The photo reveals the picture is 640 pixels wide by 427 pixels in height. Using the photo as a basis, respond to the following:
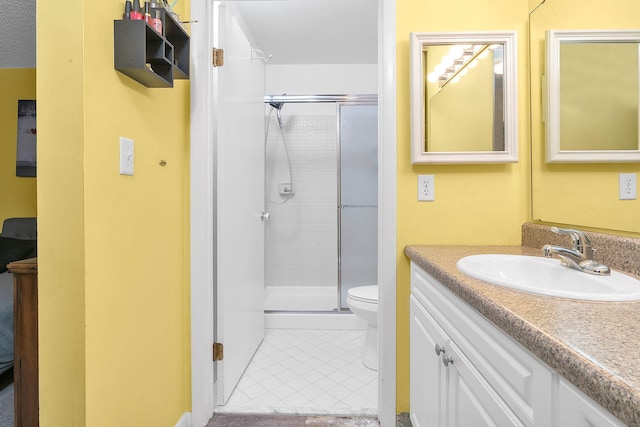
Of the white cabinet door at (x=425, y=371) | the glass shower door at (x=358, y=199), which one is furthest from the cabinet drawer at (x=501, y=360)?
the glass shower door at (x=358, y=199)

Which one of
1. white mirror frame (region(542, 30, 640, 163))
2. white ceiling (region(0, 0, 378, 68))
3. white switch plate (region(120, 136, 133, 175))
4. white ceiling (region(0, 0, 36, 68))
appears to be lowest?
white switch plate (region(120, 136, 133, 175))

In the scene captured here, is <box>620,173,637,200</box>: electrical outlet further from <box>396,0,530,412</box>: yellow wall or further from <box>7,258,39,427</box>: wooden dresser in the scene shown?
<box>7,258,39,427</box>: wooden dresser

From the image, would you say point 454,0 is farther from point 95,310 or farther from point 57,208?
point 95,310

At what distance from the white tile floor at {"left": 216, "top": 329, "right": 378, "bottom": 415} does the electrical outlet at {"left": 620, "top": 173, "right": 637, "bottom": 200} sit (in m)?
1.35

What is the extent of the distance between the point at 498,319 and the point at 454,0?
4.75ft

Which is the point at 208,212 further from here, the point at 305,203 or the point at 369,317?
the point at 305,203

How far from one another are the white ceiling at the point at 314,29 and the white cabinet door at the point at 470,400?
212cm

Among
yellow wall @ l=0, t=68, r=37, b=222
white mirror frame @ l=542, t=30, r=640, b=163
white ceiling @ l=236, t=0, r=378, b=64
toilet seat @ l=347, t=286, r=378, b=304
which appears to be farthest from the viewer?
yellow wall @ l=0, t=68, r=37, b=222

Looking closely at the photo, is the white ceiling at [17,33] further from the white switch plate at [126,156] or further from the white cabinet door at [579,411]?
the white cabinet door at [579,411]

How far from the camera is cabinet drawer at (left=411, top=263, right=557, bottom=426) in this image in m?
0.56

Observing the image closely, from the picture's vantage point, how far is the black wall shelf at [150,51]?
3.09 ft

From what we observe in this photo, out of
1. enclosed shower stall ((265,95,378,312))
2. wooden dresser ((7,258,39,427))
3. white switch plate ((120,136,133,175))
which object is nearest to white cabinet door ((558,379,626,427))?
white switch plate ((120,136,133,175))

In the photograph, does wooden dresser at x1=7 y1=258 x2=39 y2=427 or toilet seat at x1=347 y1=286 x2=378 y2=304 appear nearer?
wooden dresser at x1=7 y1=258 x2=39 y2=427

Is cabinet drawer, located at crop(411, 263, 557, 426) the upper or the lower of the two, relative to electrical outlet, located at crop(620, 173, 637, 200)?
lower
